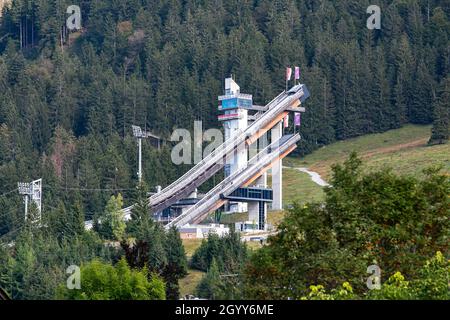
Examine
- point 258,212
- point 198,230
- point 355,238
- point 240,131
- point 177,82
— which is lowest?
point 355,238

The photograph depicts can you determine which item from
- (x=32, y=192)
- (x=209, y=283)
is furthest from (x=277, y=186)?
(x=209, y=283)

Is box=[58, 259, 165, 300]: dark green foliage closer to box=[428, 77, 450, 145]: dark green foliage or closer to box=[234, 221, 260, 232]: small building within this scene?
box=[234, 221, 260, 232]: small building

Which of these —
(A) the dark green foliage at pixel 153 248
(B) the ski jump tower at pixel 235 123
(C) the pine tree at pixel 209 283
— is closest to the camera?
(A) the dark green foliage at pixel 153 248

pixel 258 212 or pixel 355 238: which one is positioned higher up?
pixel 258 212

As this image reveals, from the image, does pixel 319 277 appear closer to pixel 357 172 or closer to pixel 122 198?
pixel 357 172

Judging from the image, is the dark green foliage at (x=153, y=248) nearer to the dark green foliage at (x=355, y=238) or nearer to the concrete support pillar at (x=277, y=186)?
the concrete support pillar at (x=277, y=186)

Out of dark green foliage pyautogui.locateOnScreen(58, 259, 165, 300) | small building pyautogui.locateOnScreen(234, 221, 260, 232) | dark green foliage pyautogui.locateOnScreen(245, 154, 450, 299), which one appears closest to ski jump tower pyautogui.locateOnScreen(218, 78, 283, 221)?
small building pyautogui.locateOnScreen(234, 221, 260, 232)

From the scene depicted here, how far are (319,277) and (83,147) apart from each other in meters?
97.7

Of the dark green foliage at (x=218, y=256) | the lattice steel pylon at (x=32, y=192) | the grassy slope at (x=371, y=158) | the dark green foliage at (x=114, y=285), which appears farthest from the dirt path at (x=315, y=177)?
the dark green foliage at (x=114, y=285)

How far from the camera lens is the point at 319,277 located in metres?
56.7

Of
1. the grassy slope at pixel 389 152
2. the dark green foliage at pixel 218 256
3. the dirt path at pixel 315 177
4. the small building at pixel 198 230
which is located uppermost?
the grassy slope at pixel 389 152
